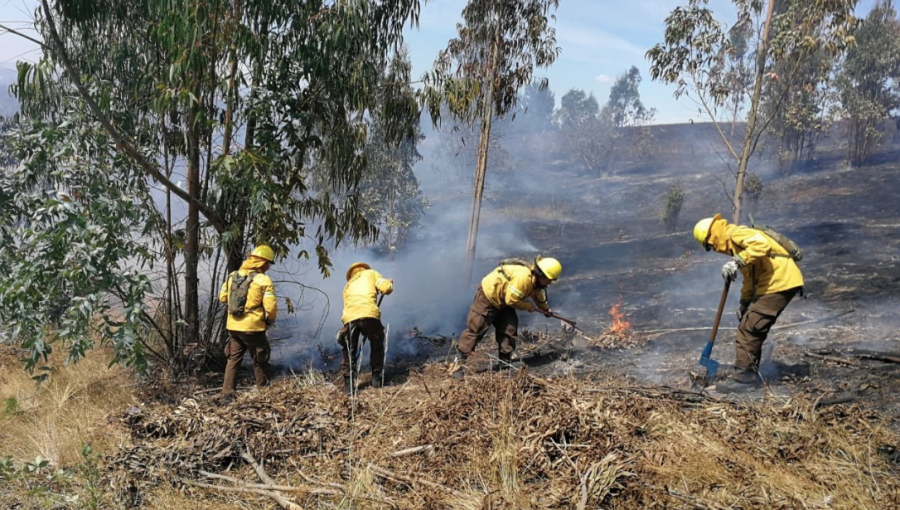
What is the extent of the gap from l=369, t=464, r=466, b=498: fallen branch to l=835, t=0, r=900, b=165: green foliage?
26081mm

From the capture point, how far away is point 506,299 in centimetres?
612

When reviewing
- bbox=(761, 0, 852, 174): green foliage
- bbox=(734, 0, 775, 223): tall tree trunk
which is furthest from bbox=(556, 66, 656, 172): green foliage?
bbox=(734, 0, 775, 223): tall tree trunk

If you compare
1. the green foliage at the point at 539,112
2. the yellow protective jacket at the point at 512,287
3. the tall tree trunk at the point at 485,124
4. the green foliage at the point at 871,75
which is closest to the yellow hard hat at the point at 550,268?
the yellow protective jacket at the point at 512,287

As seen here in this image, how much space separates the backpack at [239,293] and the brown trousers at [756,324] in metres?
4.58

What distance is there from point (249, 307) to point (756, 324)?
15.3 ft

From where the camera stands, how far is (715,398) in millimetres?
4617

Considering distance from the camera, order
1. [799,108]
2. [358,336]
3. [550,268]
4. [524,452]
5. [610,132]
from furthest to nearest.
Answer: [610,132] < [799,108] < [358,336] < [550,268] < [524,452]

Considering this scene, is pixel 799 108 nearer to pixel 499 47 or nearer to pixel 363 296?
pixel 499 47

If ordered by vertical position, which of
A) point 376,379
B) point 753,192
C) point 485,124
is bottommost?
point 376,379

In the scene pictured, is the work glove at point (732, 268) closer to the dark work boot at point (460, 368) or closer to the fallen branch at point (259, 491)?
the dark work boot at point (460, 368)

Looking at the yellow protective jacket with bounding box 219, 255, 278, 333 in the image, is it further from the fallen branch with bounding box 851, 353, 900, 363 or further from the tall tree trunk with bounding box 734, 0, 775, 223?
the tall tree trunk with bounding box 734, 0, 775, 223

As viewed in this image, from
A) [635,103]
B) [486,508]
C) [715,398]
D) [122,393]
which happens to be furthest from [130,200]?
[635,103]

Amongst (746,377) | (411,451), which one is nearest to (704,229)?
(746,377)

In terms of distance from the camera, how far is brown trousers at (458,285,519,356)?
6.27 m
